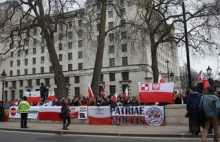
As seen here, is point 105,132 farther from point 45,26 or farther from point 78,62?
point 78,62

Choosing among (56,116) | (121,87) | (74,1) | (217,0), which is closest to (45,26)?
(74,1)

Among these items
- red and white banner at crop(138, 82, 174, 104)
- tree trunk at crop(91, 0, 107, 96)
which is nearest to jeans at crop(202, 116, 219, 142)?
red and white banner at crop(138, 82, 174, 104)

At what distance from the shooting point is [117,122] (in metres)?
18.9

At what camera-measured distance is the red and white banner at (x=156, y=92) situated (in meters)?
17.7

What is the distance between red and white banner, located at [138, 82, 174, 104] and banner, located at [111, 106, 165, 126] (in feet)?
1.69

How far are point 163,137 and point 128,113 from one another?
4.95 metres

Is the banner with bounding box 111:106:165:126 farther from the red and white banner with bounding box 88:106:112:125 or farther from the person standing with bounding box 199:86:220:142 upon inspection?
the person standing with bounding box 199:86:220:142

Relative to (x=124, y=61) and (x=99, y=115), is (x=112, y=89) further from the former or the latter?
(x=99, y=115)

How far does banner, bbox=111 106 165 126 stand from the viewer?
57.6 feet

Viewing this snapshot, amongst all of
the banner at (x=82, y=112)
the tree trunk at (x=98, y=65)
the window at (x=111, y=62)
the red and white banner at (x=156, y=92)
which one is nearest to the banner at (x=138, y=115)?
the red and white banner at (x=156, y=92)

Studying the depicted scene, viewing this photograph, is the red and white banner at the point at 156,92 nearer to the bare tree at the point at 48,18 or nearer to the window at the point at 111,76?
the bare tree at the point at 48,18

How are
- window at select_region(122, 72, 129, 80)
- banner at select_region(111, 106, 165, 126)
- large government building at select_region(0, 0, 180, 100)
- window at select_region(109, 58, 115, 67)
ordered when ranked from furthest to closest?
window at select_region(109, 58, 115, 67)
window at select_region(122, 72, 129, 80)
large government building at select_region(0, 0, 180, 100)
banner at select_region(111, 106, 165, 126)

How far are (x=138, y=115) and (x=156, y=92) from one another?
1.66 m

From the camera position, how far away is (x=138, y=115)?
59.2 feet
